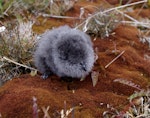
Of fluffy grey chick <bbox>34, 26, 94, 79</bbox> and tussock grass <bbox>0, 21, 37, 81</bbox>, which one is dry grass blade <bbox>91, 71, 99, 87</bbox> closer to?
fluffy grey chick <bbox>34, 26, 94, 79</bbox>

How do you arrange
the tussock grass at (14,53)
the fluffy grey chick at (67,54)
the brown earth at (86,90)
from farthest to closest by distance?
the tussock grass at (14,53) → the fluffy grey chick at (67,54) → the brown earth at (86,90)

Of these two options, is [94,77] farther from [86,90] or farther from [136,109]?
[136,109]

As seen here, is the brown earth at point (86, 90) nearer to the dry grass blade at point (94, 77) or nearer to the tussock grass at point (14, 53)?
the dry grass blade at point (94, 77)

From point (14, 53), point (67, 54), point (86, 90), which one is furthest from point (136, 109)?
point (14, 53)

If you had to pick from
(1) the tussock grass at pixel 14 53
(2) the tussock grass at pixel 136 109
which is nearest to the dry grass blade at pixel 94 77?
(2) the tussock grass at pixel 136 109

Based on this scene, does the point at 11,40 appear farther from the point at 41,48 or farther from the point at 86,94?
the point at 86,94

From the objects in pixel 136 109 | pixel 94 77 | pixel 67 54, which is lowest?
pixel 136 109

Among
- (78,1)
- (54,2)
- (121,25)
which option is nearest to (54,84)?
(121,25)
